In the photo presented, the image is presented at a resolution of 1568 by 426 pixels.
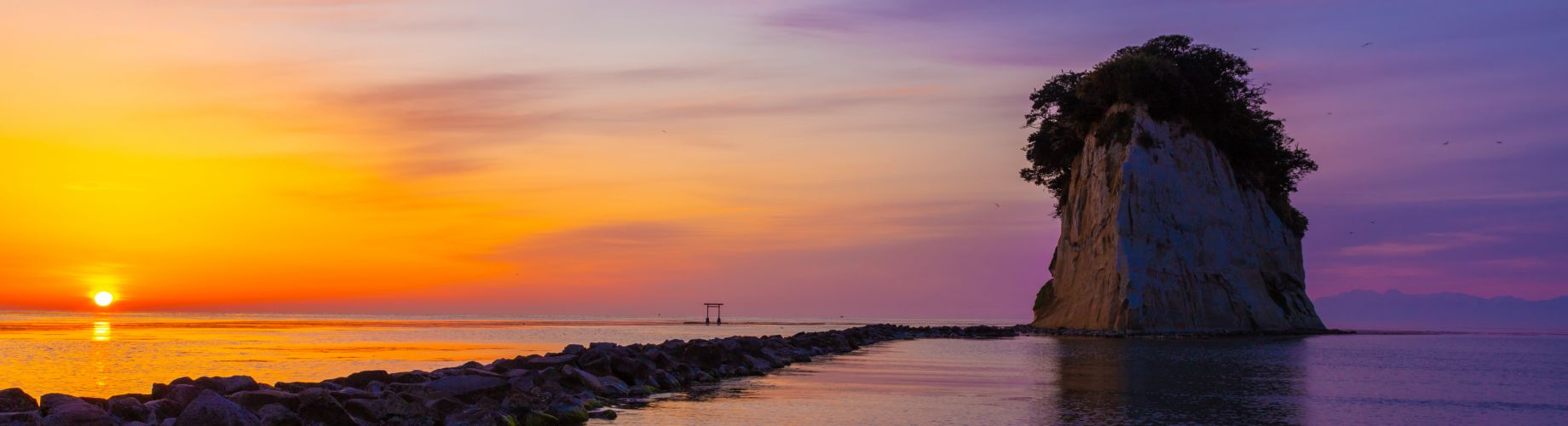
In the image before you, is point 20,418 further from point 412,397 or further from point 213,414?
point 412,397

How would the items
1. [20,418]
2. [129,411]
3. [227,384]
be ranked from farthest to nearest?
[227,384] → [129,411] → [20,418]

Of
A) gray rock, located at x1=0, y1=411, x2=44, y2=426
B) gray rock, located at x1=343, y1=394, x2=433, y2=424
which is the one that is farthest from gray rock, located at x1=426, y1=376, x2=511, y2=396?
gray rock, located at x1=0, y1=411, x2=44, y2=426

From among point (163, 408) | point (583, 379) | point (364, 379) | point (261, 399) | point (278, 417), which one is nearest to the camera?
point (278, 417)

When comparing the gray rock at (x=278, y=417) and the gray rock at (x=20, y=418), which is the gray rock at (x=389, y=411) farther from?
the gray rock at (x=20, y=418)

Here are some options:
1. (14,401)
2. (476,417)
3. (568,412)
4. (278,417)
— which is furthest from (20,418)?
(568,412)

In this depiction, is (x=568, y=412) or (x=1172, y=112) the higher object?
(x=1172, y=112)

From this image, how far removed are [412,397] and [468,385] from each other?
1.71m

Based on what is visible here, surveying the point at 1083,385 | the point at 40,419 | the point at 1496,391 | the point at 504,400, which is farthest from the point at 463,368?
the point at 1496,391

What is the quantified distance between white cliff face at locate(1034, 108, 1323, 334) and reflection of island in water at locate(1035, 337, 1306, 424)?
1912cm

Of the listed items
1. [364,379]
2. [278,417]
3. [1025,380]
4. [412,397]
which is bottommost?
[278,417]

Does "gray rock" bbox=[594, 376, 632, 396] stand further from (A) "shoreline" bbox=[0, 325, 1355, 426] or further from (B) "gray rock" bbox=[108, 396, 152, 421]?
(B) "gray rock" bbox=[108, 396, 152, 421]

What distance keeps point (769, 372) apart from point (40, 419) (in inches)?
801

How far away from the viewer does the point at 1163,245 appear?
224 feet

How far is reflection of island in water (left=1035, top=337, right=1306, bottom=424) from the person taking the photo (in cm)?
1992
